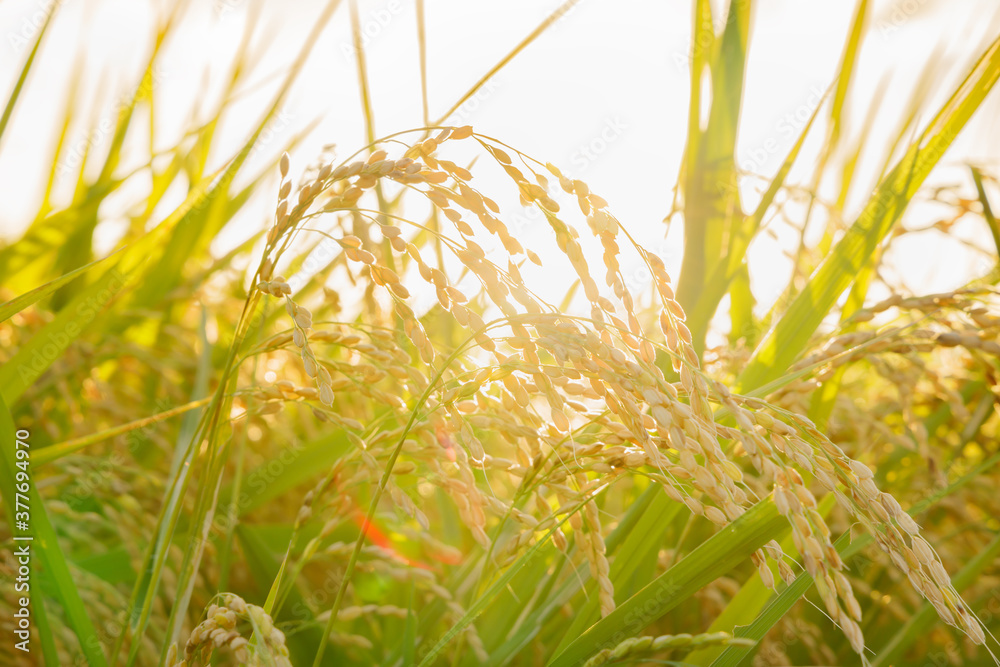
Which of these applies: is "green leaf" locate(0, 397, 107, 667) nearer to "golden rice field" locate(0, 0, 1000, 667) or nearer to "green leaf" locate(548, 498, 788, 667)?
"golden rice field" locate(0, 0, 1000, 667)

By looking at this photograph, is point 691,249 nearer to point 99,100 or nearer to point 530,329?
point 530,329

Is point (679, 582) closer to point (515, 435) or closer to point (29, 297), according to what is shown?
point (515, 435)

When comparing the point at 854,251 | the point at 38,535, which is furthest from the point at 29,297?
the point at 854,251

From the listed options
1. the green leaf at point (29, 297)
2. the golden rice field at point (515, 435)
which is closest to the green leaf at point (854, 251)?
the golden rice field at point (515, 435)

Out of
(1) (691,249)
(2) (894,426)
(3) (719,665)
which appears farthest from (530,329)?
(2) (894,426)

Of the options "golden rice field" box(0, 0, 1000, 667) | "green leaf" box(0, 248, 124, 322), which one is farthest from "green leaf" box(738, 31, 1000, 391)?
"green leaf" box(0, 248, 124, 322)

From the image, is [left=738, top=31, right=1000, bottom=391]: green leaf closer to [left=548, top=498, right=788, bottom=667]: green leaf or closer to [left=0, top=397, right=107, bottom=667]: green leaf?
[left=548, top=498, right=788, bottom=667]: green leaf

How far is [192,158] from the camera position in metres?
2.58

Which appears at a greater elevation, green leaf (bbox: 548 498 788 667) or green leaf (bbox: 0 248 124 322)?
green leaf (bbox: 0 248 124 322)

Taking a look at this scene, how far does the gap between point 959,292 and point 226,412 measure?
1292mm

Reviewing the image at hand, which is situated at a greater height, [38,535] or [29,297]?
[29,297]

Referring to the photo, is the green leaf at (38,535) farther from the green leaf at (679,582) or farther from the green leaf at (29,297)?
the green leaf at (679,582)

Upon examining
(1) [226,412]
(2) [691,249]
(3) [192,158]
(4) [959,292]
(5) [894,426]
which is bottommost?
(5) [894,426]

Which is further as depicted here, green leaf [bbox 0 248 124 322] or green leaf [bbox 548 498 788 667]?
green leaf [bbox 0 248 124 322]
